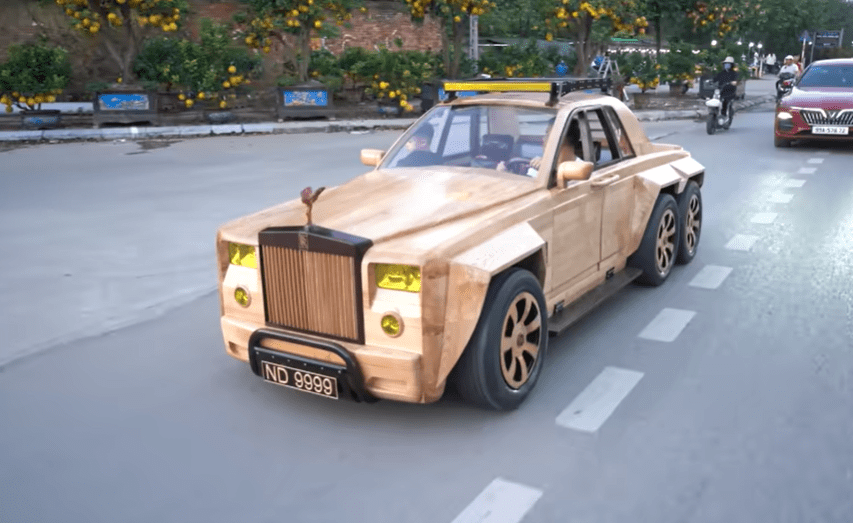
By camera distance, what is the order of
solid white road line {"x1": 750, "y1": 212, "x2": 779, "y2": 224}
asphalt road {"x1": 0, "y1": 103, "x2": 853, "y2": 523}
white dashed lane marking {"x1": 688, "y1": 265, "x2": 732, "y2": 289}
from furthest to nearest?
solid white road line {"x1": 750, "y1": 212, "x2": 779, "y2": 224}, white dashed lane marking {"x1": 688, "y1": 265, "x2": 732, "y2": 289}, asphalt road {"x1": 0, "y1": 103, "x2": 853, "y2": 523}

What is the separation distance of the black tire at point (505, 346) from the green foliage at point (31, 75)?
17.0 meters

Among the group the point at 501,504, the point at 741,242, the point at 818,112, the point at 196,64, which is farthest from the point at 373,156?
the point at 196,64

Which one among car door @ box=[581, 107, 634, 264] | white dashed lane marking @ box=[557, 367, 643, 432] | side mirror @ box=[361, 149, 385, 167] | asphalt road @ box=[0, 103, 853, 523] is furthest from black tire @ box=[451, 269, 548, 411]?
side mirror @ box=[361, 149, 385, 167]

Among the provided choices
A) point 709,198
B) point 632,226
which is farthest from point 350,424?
point 709,198

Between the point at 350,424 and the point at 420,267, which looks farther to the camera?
the point at 350,424

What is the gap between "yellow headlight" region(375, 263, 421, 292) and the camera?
398cm

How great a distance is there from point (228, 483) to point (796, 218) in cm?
749

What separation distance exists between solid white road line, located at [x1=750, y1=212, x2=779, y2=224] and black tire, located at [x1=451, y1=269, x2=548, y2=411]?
535cm

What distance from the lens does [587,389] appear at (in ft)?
15.6

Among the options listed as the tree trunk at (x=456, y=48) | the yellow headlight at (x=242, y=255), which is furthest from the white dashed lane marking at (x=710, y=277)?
the tree trunk at (x=456, y=48)

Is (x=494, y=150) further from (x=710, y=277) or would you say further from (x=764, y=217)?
(x=764, y=217)

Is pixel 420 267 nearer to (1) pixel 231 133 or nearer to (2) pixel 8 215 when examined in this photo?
(2) pixel 8 215

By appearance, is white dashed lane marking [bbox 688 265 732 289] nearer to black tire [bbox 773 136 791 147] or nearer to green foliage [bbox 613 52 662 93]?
black tire [bbox 773 136 791 147]

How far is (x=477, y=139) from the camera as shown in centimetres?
556
